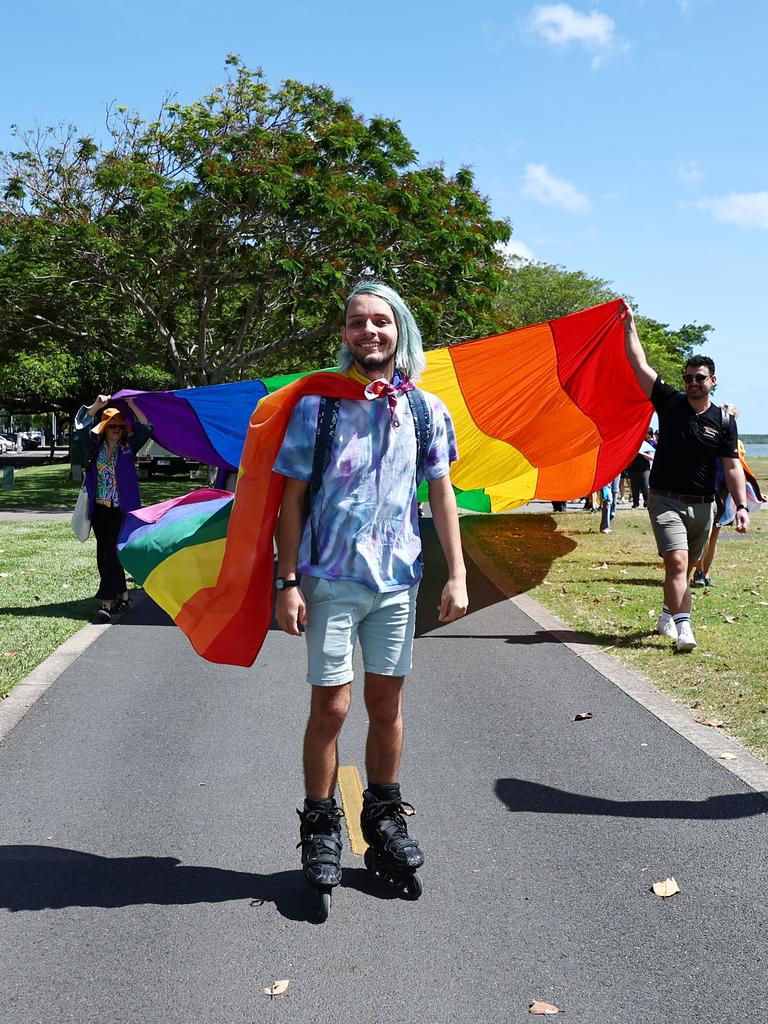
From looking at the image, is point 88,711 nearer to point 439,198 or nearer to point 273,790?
point 273,790

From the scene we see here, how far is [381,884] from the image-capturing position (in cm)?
380

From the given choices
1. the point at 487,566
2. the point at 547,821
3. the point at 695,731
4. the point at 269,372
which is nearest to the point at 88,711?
the point at 547,821

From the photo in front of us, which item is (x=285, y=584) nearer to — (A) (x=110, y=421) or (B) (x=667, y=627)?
(B) (x=667, y=627)

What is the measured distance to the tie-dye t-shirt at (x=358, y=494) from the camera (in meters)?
3.63

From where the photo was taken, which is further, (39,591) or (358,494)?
(39,591)

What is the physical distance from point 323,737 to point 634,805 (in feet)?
5.42

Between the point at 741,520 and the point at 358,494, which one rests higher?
the point at 358,494

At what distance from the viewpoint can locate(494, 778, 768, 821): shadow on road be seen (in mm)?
4438

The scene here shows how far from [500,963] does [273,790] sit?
71.3 inches

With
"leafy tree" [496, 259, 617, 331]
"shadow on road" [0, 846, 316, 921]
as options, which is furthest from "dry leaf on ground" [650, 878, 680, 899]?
"leafy tree" [496, 259, 617, 331]

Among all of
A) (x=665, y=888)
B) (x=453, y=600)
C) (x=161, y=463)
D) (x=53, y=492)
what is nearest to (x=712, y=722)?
(x=665, y=888)

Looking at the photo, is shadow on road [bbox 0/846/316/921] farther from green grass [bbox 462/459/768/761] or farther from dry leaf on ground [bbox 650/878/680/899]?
green grass [bbox 462/459/768/761]

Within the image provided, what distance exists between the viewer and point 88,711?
20.5 ft

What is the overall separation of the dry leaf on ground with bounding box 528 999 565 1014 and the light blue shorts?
47.2 inches
